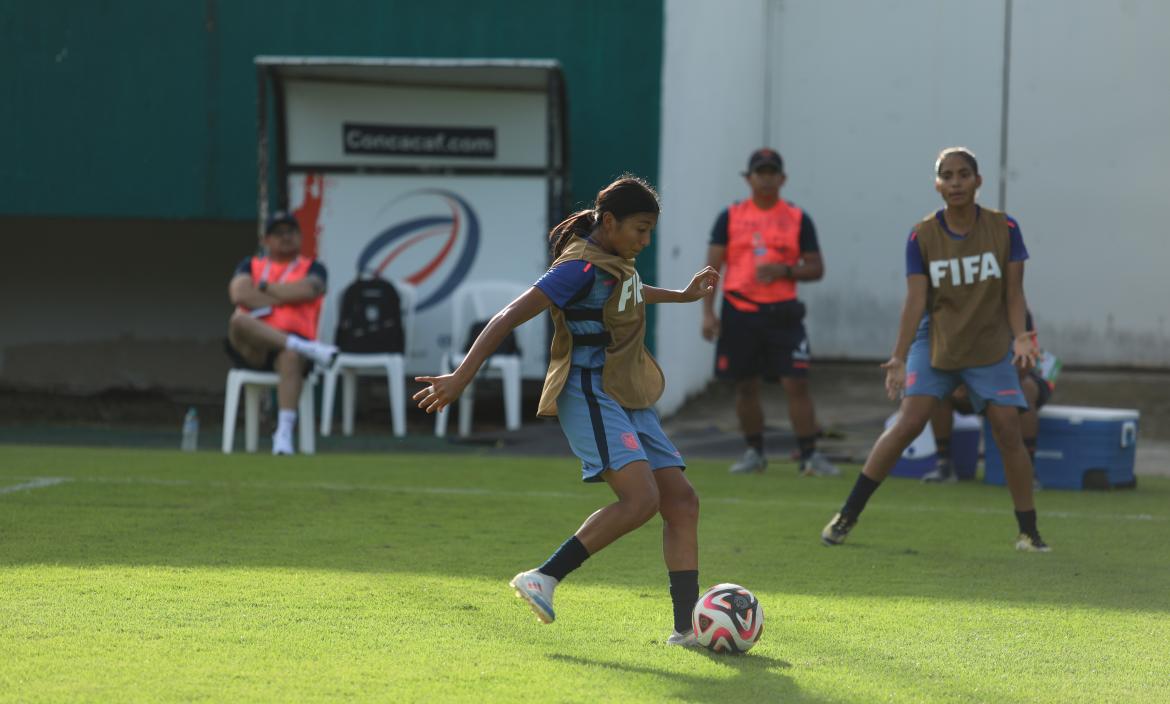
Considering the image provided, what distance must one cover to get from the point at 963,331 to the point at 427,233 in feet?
25.2

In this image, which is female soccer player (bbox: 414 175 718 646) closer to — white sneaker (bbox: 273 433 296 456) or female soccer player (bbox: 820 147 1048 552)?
female soccer player (bbox: 820 147 1048 552)

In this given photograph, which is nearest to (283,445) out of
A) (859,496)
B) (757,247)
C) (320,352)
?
(320,352)

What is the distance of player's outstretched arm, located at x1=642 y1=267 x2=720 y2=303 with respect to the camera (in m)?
5.07

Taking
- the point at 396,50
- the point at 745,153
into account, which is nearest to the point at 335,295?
the point at 396,50

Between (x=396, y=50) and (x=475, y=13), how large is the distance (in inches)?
32.3

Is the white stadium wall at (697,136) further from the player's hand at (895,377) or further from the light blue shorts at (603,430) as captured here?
the light blue shorts at (603,430)

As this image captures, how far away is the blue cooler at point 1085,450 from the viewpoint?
9.51 metres

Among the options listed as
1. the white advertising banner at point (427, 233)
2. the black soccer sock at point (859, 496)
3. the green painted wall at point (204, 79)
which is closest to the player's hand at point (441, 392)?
the black soccer sock at point (859, 496)

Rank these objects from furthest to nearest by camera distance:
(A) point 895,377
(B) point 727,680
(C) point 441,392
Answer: (A) point 895,377, (C) point 441,392, (B) point 727,680

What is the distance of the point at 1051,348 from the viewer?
15.6 m

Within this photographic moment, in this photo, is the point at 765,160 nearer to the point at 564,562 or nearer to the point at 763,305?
the point at 763,305

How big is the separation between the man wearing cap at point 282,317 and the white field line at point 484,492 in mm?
2104

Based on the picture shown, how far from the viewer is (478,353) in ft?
14.8

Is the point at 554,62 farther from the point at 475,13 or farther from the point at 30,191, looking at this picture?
the point at 30,191
